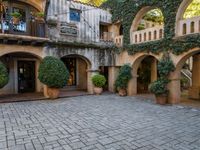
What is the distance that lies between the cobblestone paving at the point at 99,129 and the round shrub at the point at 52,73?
237cm

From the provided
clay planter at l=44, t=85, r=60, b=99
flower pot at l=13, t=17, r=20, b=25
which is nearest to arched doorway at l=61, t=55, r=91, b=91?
clay planter at l=44, t=85, r=60, b=99

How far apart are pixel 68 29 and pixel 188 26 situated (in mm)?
7684

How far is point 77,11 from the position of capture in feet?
44.4

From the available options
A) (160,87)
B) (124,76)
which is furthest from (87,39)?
(160,87)

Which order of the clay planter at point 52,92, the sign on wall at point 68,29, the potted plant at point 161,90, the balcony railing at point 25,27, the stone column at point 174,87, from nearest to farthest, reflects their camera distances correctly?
the potted plant at point 161,90 < the stone column at point 174,87 < the balcony railing at point 25,27 < the clay planter at point 52,92 < the sign on wall at point 68,29

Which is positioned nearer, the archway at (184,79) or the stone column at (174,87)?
the archway at (184,79)

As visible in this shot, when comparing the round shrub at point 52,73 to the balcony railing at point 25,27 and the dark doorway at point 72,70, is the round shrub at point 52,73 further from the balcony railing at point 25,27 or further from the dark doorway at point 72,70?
the dark doorway at point 72,70

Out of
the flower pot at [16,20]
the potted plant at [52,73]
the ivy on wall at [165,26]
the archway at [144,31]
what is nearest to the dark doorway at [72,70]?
the potted plant at [52,73]

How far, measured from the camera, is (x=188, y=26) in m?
9.48

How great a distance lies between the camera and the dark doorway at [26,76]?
45.9 feet

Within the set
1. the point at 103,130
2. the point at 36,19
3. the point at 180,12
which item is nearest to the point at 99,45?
the point at 36,19

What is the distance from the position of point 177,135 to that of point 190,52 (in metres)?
5.34

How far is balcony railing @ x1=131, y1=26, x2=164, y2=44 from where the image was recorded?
11.0 meters

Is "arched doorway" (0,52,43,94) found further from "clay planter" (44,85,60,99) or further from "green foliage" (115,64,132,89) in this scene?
"green foliage" (115,64,132,89)
